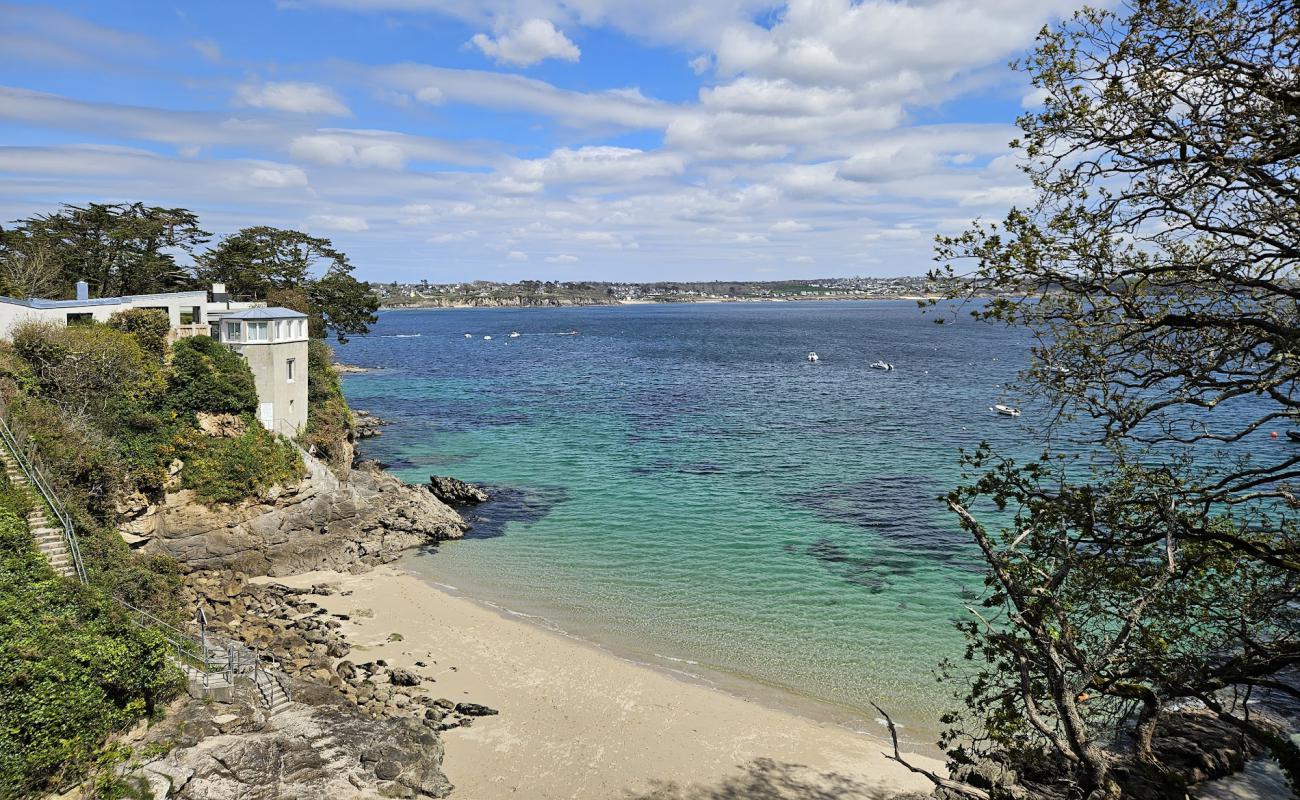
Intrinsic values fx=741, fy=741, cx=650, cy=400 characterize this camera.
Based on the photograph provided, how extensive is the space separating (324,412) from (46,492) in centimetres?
1731

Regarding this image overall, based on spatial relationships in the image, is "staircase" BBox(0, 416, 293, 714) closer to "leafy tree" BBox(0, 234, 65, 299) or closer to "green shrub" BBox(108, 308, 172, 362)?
"green shrub" BBox(108, 308, 172, 362)

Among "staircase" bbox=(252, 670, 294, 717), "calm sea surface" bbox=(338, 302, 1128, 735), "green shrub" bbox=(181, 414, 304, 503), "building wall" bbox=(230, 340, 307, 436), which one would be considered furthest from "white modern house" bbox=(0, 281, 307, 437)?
"staircase" bbox=(252, 670, 294, 717)

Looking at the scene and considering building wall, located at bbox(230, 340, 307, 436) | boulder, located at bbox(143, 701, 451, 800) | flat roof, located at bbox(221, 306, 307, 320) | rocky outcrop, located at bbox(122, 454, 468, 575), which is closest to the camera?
boulder, located at bbox(143, 701, 451, 800)

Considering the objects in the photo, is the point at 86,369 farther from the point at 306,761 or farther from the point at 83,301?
the point at 306,761

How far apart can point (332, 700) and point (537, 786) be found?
19.0ft

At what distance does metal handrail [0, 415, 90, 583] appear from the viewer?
19.4m

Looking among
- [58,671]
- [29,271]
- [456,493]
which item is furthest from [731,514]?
[29,271]

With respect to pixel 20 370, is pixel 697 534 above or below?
below

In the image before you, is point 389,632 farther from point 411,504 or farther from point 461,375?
point 461,375

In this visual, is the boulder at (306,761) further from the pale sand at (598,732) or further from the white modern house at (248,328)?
the white modern house at (248,328)

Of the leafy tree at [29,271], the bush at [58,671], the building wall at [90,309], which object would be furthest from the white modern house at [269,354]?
the bush at [58,671]

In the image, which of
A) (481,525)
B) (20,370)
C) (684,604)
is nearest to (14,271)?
(20,370)

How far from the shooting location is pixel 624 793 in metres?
16.8

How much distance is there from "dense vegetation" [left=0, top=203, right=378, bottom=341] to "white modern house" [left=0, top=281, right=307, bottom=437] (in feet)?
36.7
